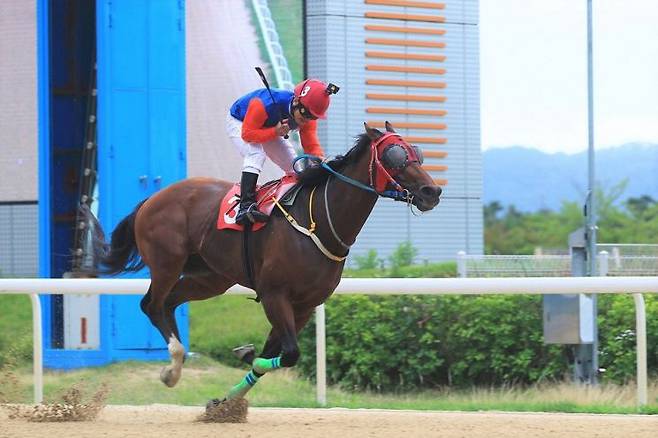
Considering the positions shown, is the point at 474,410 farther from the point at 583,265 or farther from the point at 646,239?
the point at 646,239

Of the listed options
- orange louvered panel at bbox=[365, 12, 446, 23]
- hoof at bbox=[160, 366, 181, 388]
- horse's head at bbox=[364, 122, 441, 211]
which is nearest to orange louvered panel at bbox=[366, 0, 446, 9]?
orange louvered panel at bbox=[365, 12, 446, 23]

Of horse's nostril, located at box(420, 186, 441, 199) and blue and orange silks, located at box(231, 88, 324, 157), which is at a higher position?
blue and orange silks, located at box(231, 88, 324, 157)

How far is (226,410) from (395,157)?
174 centimetres

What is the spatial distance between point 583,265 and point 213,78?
496 cm

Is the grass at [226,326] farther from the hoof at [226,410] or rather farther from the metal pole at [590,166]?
the hoof at [226,410]

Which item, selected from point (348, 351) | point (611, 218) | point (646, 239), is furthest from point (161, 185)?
point (611, 218)

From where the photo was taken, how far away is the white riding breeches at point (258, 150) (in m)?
6.09

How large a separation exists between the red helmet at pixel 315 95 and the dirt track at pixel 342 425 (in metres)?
1.73

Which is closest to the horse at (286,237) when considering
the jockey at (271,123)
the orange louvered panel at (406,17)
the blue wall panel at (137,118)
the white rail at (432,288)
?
the jockey at (271,123)

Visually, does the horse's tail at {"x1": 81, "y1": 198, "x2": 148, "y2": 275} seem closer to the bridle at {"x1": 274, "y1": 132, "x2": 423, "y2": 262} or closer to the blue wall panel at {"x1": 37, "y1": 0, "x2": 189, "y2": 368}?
the bridle at {"x1": 274, "y1": 132, "x2": 423, "y2": 262}

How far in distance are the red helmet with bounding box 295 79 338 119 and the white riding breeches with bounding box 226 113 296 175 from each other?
46 centimetres

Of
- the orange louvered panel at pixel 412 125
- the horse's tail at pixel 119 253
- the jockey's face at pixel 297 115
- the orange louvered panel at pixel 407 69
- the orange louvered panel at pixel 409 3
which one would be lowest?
the horse's tail at pixel 119 253

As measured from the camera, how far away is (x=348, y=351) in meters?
8.59

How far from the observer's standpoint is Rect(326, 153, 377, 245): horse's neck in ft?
18.6
